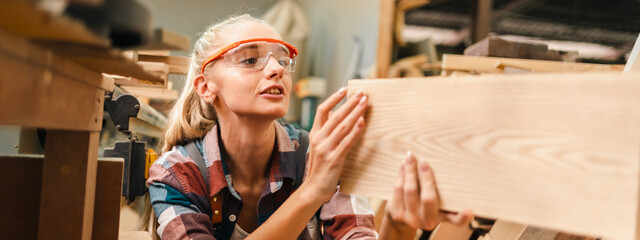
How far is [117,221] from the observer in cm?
119

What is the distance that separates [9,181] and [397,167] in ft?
2.93

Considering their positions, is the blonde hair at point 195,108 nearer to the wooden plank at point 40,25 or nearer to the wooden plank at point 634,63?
the wooden plank at point 40,25

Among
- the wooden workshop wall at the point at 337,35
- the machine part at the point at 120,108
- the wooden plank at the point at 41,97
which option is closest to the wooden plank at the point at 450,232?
the machine part at the point at 120,108

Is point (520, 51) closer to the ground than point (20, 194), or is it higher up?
higher up

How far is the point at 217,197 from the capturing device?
161 cm

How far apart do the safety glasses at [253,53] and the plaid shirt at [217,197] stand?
0.28 m

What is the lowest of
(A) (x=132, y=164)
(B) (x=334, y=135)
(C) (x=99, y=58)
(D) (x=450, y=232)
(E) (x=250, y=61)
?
(D) (x=450, y=232)

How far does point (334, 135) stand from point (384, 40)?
3.20 meters

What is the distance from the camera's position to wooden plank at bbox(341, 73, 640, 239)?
79cm

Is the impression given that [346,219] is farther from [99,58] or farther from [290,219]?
[99,58]

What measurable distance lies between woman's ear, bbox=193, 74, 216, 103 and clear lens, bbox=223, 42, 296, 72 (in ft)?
0.50

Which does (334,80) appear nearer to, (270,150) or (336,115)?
(270,150)

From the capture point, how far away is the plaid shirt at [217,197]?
147 cm

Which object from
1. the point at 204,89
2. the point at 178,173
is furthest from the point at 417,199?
the point at 204,89
